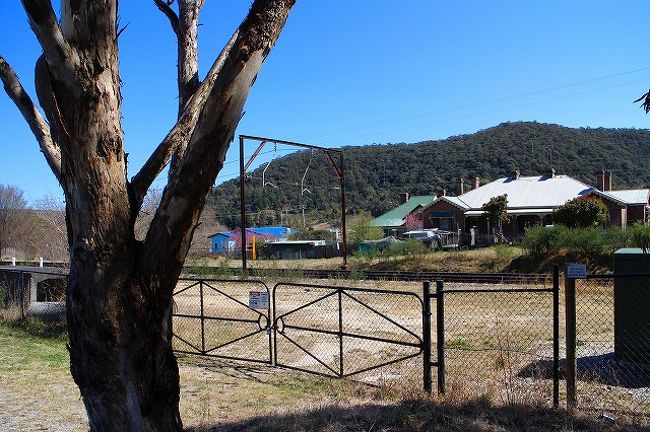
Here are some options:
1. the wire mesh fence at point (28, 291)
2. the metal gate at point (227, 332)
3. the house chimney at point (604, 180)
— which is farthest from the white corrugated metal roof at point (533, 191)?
the wire mesh fence at point (28, 291)

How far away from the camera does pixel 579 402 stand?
6.87m

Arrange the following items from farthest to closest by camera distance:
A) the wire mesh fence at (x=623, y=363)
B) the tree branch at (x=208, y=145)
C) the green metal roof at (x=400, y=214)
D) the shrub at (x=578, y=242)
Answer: the green metal roof at (x=400, y=214) → the shrub at (x=578, y=242) → the wire mesh fence at (x=623, y=363) → the tree branch at (x=208, y=145)

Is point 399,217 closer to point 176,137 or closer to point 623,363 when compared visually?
point 623,363

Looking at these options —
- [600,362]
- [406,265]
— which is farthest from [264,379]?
[406,265]

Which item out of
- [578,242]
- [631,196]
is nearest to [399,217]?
[631,196]

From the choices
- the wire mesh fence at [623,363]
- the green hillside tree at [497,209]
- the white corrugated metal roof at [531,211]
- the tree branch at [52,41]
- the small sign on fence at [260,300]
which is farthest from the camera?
the white corrugated metal roof at [531,211]

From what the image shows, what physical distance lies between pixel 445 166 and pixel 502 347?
378 feet

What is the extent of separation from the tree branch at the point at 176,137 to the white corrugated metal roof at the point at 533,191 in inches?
2000

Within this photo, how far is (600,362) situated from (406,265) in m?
29.0

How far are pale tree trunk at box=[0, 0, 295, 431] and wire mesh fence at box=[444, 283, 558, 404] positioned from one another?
413cm

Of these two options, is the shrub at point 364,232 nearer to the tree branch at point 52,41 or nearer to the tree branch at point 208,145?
the tree branch at point 208,145

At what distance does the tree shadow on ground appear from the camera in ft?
18.8

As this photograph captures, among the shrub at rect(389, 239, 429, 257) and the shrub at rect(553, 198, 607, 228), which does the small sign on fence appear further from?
the shrub at rect(553, 198, 607, 228)

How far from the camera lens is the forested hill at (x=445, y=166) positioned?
4286 inches
